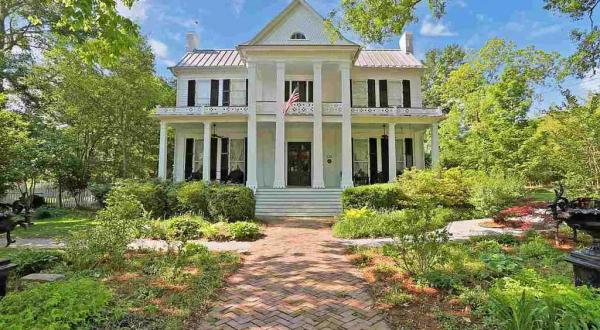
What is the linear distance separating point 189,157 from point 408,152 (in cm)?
1288

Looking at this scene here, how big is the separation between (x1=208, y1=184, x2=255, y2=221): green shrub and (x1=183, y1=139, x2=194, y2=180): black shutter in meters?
7.83

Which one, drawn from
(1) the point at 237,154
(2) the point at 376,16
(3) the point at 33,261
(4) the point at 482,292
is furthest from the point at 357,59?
(3) the point at 33,261

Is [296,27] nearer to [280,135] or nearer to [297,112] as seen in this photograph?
[297,112]

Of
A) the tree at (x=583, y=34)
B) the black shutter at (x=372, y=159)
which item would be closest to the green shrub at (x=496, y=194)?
the tree at (x=583, y=34)

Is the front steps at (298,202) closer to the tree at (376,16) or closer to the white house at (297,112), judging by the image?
the white house at (297,112)

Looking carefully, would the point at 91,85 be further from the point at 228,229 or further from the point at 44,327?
the point at 44,327

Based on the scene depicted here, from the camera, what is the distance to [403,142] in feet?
64.0

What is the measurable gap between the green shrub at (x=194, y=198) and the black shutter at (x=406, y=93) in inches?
507

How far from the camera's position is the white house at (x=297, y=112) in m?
16.5

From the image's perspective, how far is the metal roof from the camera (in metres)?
19.0

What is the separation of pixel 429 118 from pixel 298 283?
14.8 meters

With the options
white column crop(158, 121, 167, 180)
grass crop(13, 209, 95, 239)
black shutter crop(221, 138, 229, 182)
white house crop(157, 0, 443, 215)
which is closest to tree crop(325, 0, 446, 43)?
white house crop(157, 0, 443, 215)

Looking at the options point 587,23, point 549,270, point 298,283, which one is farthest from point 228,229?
point 587,23

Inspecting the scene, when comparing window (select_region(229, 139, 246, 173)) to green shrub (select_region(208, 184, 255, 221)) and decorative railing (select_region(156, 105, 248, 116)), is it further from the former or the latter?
green shrub (select_region(208, 184, 255, 221))
